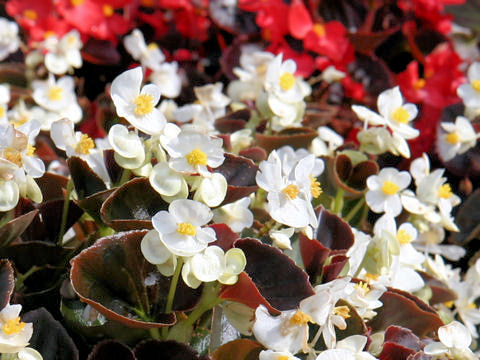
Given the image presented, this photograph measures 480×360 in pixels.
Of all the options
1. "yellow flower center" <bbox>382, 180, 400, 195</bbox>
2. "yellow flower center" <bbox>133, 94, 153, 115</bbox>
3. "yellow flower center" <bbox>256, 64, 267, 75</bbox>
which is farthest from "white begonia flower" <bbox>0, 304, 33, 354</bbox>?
"yellow flower center" <bbox>256, 64, 267, 75</bbox>

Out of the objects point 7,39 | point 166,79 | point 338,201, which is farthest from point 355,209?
point 7,39

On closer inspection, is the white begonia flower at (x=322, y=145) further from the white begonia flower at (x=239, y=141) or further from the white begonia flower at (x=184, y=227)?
the white begonia flower at (x=184, y=227)

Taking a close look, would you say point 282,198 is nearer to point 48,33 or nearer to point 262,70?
point 262,70

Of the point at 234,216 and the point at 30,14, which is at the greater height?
the point at 234,216

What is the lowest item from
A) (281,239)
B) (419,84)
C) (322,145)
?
(419,84)

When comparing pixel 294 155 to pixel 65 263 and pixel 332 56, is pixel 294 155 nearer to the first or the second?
pixel 65 263

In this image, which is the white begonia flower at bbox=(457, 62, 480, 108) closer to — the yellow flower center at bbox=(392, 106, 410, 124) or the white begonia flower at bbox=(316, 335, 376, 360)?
the yellow flower center at bbox=(392, 106, 410, 124)
